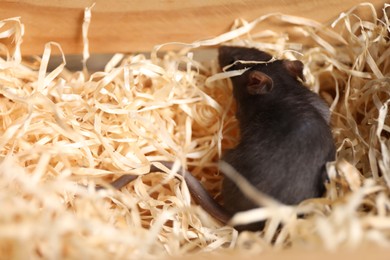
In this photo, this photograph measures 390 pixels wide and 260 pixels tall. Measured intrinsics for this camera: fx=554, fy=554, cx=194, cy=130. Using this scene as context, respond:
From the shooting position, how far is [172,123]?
1937 millimetres

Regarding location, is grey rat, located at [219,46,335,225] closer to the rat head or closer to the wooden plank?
the rat head

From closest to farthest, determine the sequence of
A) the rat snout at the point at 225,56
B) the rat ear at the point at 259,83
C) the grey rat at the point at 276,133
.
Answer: the grey rat at the point at 276,133, the rat ear at the point at 259,83, the rat snout at the point at 225,56

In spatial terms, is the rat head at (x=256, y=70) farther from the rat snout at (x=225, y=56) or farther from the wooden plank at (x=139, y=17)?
the wooden plank at (x=139, y=17)

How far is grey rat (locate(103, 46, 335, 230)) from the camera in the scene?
62.1 inches

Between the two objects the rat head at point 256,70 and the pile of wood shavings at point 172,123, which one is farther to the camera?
the rat head at point 256,70

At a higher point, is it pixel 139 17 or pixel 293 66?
pixel 139 17

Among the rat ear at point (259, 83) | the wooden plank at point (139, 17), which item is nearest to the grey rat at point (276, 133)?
the rat ear at point (259, 83)

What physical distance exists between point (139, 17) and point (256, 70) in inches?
17.8

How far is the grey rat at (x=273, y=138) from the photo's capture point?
1576 mm

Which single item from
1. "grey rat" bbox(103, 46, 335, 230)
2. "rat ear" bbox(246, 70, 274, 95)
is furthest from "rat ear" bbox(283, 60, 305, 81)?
"rat ear" bbox(246, 70, 274, 95)

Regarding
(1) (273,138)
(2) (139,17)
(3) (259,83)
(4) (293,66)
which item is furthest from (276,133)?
(2) (139,17)

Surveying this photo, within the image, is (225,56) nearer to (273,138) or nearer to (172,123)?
(172,123)

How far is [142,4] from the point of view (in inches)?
75.4

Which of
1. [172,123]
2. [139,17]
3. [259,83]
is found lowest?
[172,123]
